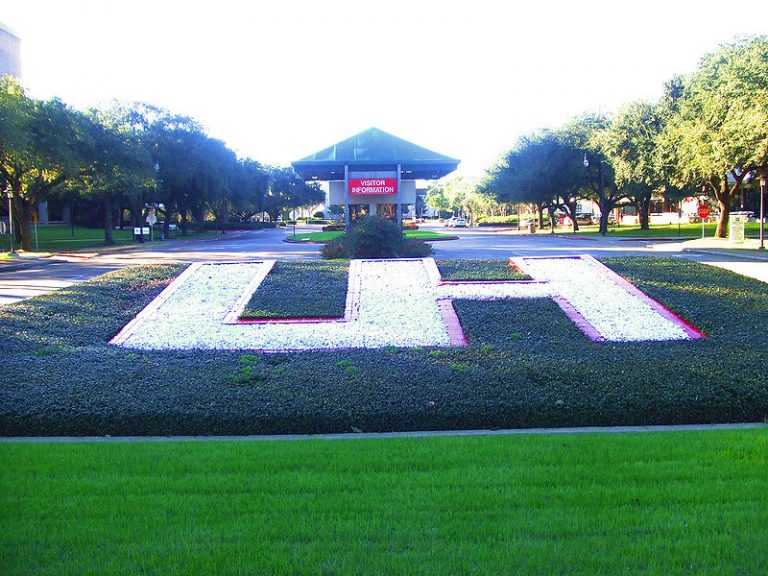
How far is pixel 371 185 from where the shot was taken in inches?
1921

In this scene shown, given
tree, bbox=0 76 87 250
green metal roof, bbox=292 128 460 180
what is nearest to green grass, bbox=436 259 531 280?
tree, bbox=0 76 87 250

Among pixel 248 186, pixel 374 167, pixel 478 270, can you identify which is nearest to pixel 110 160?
pixel 374 167

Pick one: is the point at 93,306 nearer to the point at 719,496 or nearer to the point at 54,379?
the point at 54,379

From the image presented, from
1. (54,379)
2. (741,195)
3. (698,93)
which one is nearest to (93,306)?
(54,379)

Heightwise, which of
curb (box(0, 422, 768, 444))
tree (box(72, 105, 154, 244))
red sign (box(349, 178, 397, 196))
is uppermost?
tree (box(72, 105, 154, 244))

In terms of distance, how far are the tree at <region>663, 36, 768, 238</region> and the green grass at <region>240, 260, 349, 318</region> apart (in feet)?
67.3

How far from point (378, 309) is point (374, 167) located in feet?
138

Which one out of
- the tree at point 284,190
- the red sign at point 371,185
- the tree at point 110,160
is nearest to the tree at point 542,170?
the red sign at point 371,185

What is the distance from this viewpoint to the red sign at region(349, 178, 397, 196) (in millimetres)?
48688

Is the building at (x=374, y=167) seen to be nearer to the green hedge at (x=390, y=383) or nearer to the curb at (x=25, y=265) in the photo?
the curb at (x=25, y=265)

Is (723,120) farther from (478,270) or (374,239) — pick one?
(478,270)

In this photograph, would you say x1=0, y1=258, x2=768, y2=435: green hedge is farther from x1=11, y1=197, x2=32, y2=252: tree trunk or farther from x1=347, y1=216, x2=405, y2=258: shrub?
x1=11, y1=197, x2=32, y2=252: tree trunk

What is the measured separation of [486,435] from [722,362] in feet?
11.7

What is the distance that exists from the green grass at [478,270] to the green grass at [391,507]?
891 centimetres
